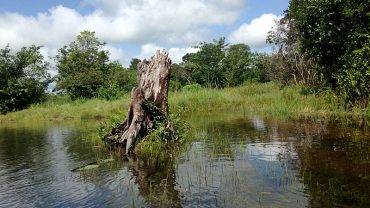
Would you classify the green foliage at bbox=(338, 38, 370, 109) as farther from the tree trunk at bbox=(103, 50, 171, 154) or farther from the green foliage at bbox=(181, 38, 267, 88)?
the green foliage at bbox=(181, 38, 267, 88)

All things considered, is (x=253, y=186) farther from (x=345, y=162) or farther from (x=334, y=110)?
(x=334, y=110)

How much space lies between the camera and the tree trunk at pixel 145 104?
12281 millimetres

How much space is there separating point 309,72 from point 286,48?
109 inches

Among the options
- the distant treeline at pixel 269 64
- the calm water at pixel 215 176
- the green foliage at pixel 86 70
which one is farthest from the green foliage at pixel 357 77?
the green foliage at pixel 86 70

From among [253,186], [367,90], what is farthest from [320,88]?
[253,186]

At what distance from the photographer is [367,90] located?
679 inches

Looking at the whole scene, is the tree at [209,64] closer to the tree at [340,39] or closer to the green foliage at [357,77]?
the tree at [340,39]

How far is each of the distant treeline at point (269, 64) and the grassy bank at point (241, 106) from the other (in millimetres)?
965

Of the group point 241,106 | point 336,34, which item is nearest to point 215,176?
point 336,34

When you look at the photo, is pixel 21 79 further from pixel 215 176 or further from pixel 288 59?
pixel 215 176

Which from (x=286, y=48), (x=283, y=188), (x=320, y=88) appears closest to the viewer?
(x=283, y=188)

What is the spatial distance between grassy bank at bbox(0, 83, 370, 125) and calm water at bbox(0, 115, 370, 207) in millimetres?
6281

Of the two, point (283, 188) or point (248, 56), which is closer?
point (283, 188)

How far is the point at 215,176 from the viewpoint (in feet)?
28.2
